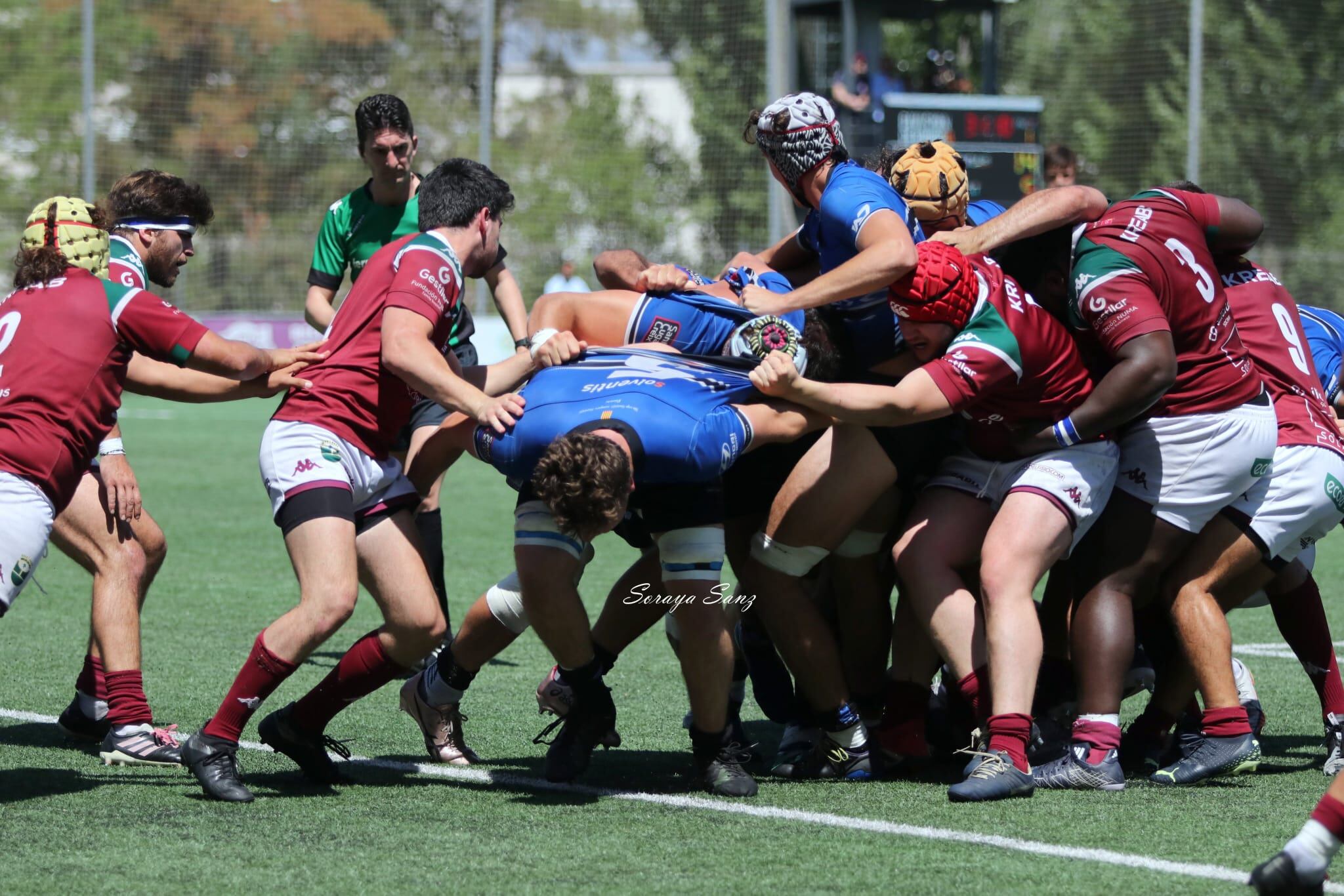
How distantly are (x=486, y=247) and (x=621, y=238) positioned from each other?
67.3 ft

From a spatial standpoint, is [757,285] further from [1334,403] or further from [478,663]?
[1334,403]

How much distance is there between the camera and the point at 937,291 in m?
4.76

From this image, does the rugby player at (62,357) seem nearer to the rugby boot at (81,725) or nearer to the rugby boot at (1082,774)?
the rugby boot at (81,725)

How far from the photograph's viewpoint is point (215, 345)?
462cm

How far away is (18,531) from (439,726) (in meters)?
1.52

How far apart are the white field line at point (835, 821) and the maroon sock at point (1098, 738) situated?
83cm

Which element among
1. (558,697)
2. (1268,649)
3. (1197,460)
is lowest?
(1268,649)

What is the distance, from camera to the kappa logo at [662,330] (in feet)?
17.1

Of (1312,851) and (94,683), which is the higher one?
(1312,851)

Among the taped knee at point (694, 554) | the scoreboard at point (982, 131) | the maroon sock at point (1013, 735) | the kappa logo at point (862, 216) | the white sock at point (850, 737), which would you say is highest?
the scoreboard at point (982, 131)

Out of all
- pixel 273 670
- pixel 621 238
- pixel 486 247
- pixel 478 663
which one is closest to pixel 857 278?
pixel 486 247

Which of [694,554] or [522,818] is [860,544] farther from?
[522,818]

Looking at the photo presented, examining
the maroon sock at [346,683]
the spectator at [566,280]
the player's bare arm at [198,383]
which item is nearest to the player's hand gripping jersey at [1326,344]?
the maroon sock at [346,683]

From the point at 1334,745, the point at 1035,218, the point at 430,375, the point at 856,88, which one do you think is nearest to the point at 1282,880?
the point at 1334,745
